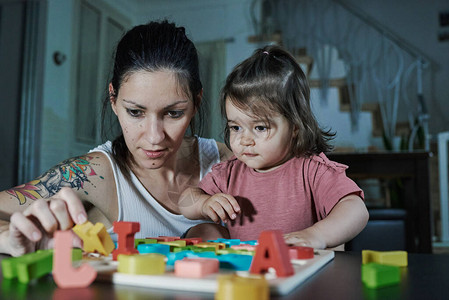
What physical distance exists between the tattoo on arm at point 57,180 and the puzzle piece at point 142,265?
1.97ft

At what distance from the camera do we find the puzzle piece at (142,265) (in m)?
0.44

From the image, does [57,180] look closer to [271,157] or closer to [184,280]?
[271,157]

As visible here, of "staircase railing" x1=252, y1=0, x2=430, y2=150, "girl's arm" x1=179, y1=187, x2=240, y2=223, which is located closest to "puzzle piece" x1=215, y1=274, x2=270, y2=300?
"girl's arm" x1=179, y1=187, x2=240, y2=223

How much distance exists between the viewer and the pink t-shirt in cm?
103

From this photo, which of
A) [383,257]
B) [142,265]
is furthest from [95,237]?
[383,257]

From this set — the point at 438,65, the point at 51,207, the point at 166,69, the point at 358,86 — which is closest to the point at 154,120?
the point at 166,69

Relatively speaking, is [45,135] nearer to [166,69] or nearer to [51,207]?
[166,69]

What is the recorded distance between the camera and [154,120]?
3.43 ft

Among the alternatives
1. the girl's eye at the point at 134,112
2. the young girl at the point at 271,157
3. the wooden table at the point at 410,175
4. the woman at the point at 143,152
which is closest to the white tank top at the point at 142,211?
the woman at the point at 143,152

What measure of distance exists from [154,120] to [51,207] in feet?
1.67

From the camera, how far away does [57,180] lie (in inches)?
41.6

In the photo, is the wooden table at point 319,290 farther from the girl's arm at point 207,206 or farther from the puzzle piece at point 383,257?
the girl's arm at point 207,206

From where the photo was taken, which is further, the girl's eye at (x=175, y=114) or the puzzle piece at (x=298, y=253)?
the girl's eye at (x=175, y=114)

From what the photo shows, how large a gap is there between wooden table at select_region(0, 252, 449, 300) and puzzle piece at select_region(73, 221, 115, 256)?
86 mm
